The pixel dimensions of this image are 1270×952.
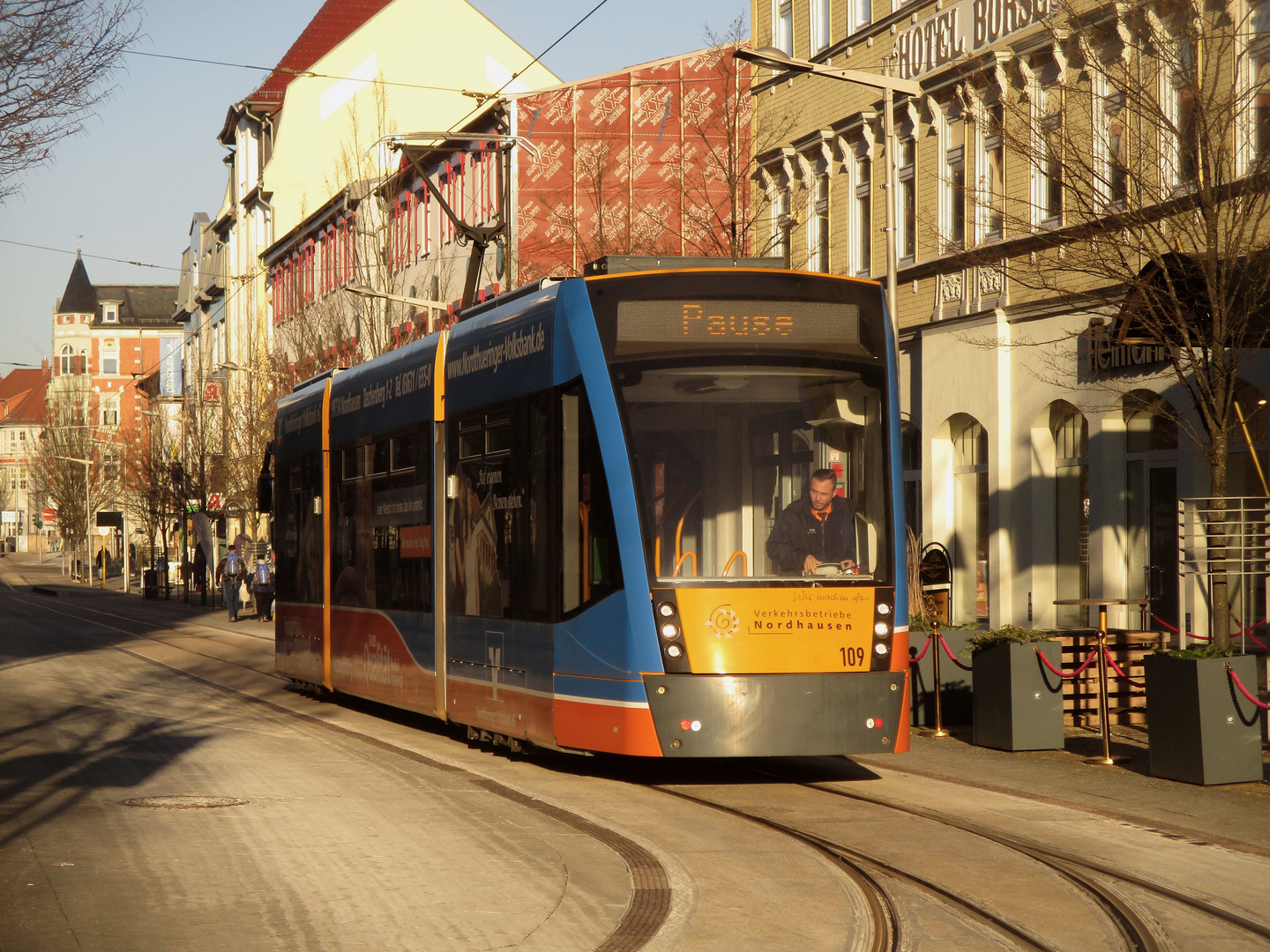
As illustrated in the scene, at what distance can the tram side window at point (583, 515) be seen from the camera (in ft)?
34.8

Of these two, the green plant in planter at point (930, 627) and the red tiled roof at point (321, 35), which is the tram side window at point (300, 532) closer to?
the green plant in planter at point (930, 627)

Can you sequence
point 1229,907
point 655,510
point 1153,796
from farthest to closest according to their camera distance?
point 1153,796
point 655,510
point 1229,907

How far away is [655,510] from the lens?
1047 centimetres

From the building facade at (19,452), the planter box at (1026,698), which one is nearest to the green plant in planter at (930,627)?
the planter box at (1026,698)

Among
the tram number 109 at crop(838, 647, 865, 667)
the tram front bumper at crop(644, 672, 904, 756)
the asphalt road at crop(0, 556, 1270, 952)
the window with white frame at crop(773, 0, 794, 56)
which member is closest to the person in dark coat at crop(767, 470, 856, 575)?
the tram number 109 at crop(838, 647, 865, 667)

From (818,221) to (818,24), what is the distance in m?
3.42

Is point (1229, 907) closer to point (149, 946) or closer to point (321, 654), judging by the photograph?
point (149, 946)

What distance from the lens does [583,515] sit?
10.8 m

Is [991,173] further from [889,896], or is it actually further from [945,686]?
[889,896]

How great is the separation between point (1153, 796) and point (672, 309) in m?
4.58

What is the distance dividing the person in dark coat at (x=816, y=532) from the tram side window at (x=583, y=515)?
1.04 m

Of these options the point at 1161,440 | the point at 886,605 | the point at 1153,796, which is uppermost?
the point at 1161,440

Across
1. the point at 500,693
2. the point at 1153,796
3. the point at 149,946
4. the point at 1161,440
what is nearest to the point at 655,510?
the point at 500,693

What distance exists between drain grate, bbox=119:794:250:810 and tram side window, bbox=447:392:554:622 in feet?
7.82
